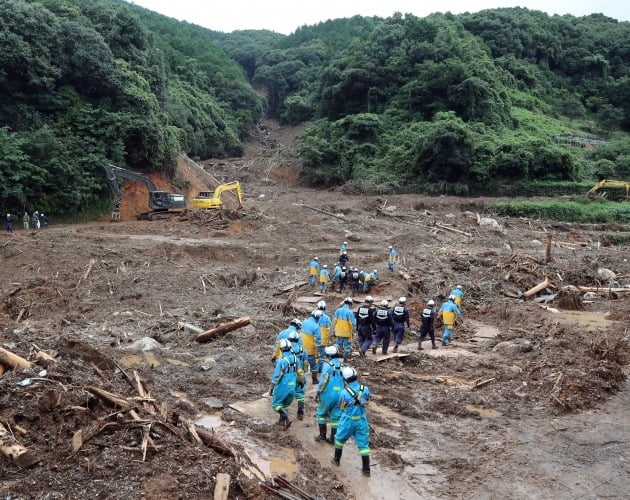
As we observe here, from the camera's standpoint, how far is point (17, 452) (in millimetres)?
5633

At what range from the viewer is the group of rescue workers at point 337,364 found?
7.15 m

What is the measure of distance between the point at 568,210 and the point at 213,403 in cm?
3505

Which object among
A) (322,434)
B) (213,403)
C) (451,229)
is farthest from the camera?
(451,229)

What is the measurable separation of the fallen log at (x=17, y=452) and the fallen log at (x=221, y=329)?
6.66 metres

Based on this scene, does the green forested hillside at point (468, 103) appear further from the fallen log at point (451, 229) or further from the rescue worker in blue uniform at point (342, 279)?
the rescue worker in blue uniform at point (342, 279)

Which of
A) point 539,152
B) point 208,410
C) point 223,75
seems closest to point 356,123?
point 539,152

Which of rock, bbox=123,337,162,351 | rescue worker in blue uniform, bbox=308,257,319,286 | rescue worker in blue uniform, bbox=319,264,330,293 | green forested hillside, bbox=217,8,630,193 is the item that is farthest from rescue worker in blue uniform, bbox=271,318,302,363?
green forested hillside, bbox=217,8,630,193

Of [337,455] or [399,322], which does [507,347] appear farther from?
[337,455]

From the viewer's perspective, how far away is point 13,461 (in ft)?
18.3

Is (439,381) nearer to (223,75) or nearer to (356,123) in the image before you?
(356,123)

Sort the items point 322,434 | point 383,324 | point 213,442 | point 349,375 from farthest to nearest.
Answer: point 383,324
point 322,434
point 349,375
point 213,442

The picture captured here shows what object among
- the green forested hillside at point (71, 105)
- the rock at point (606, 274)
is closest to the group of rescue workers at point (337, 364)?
the rock at point (606, 274)

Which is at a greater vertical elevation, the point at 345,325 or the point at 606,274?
the point at 345,325

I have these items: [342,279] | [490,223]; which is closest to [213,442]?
[342,279]
